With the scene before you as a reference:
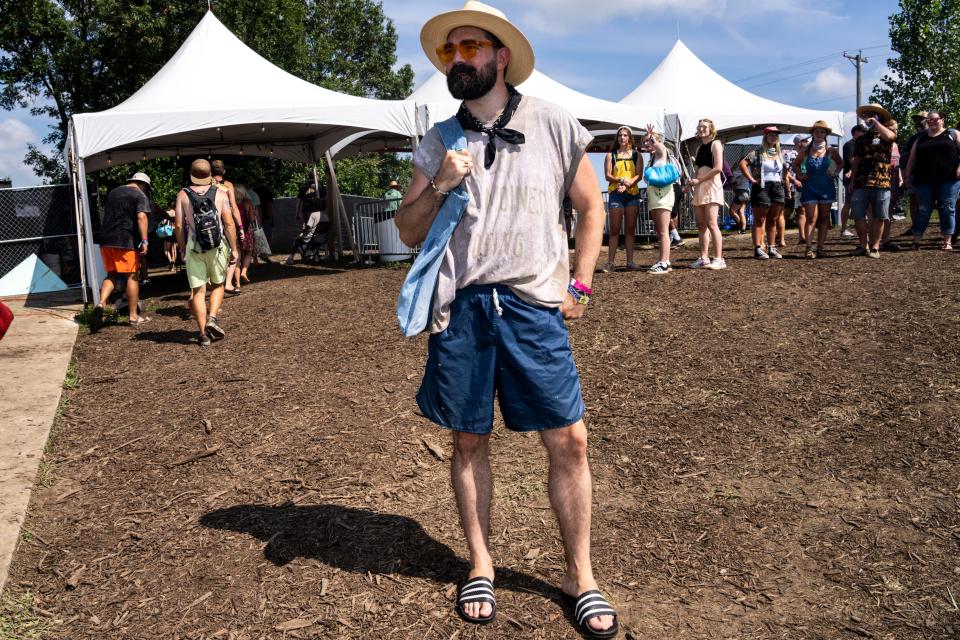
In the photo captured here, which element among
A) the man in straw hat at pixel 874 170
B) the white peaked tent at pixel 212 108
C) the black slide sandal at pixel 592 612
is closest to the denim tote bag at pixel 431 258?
the black slide sandal at pixel 592 612

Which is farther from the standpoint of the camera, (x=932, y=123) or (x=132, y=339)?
(x=932, y=123)

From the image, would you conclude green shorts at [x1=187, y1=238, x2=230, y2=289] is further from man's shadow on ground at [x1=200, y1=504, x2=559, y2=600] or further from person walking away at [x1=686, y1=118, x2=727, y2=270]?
person walking away at [x1=686, y1=118, x2=727, y2=270]

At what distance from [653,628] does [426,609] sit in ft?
2.75

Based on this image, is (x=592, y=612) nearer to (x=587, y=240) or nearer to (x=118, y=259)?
(x=587, y=240)

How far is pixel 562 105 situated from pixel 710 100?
682 centimetres

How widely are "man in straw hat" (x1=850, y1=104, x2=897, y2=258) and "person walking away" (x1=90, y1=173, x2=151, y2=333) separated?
8.45m

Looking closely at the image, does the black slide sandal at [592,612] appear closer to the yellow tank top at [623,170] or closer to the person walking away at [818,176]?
the yellow tank top at [623,170]

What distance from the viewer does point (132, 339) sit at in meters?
8.50

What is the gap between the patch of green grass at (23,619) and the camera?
3.01 meters

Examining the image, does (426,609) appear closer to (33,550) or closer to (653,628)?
(653,628)

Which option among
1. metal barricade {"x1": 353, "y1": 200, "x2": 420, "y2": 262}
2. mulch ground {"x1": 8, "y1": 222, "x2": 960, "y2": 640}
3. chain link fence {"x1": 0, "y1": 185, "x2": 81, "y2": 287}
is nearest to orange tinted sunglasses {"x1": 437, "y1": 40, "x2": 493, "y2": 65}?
mulch ground {"x1": 8, "y1": 222, "x2": 960, "y2": 640}

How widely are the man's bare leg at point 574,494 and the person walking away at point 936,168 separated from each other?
9.13 m

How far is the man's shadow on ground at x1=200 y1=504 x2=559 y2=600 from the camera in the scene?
10.8 ft

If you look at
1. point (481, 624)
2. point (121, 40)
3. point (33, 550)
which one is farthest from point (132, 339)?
point (121, 40)
